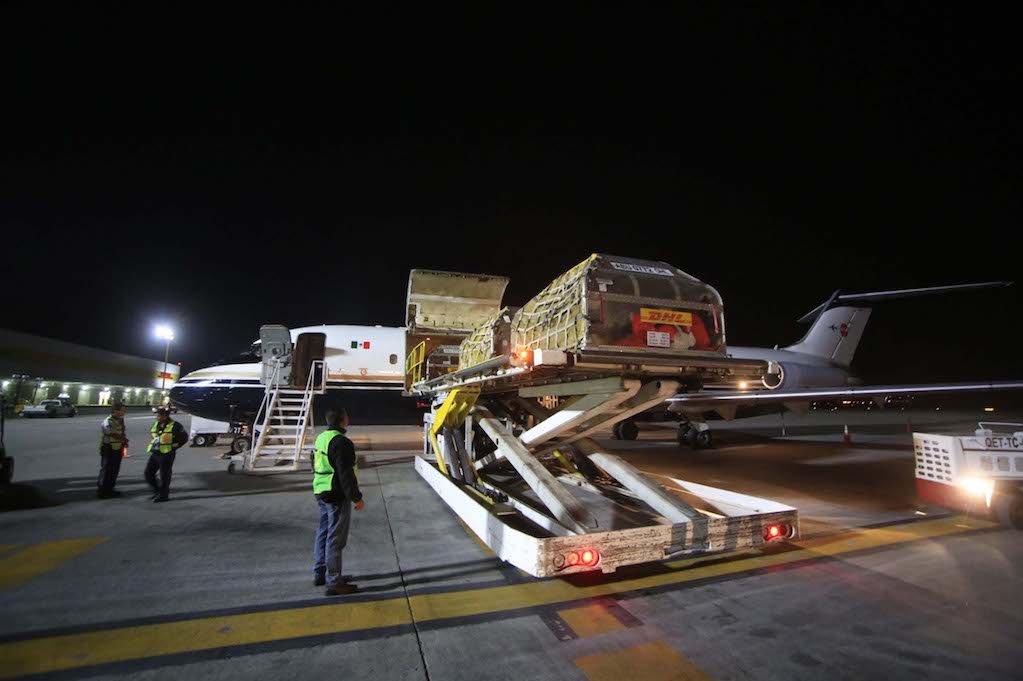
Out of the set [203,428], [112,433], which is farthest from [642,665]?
[203,428]

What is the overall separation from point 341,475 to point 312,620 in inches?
45.0

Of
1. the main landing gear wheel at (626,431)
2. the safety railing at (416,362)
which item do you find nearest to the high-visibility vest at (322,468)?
the safety railing at (416,362)

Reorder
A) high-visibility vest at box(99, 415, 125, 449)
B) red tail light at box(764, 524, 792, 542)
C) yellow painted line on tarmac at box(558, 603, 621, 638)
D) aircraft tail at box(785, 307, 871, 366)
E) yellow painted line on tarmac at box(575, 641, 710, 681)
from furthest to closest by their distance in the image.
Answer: aircraft tail at box(785, 307, 871, 366), high-visibility vest at box(99, 415, 125, 449), red tail light at box(764, 524, 792, 542), yellow painted line on tarmac at box(558, 603, 621, 638), yellow painted line on tarmac at box(575, 641, 710, 681)

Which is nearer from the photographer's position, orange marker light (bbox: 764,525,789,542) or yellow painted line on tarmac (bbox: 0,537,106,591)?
yellow painted line on tarmac (bbox: 0,537,106,591)

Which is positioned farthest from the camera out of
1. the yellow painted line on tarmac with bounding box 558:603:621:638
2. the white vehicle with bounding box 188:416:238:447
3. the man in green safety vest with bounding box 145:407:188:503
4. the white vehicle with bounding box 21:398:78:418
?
the white vehicle with bounding box 21:398:78:418

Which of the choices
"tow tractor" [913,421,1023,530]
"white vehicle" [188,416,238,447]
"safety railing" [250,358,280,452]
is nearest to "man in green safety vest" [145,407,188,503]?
"safety railing" [250,358,280,452]

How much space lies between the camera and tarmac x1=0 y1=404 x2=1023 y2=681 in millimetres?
3037

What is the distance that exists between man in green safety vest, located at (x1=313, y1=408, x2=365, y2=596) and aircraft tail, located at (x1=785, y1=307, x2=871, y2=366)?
2214 cm

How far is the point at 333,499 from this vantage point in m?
4.27

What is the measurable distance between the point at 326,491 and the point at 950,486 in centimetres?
900

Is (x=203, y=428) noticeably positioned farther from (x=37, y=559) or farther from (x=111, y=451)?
(x=37, y=559)

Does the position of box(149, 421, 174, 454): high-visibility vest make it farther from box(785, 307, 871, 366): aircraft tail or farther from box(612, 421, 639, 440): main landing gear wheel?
box(785, 307, 871, 366): aircraft tail

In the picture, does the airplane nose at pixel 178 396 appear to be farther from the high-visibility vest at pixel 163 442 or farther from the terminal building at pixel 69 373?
the terminal building at pixel 69 373

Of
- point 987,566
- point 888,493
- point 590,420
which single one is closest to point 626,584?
point 590,420
